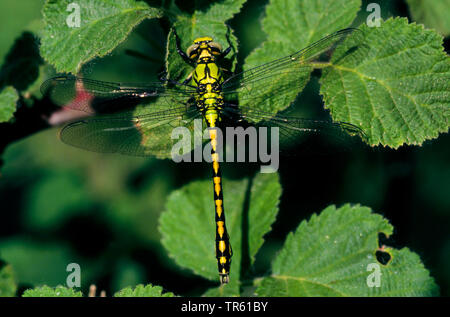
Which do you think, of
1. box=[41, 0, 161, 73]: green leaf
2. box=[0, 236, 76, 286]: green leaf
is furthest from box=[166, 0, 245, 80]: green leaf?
box=[0, 236, 76, 286]: green leaf

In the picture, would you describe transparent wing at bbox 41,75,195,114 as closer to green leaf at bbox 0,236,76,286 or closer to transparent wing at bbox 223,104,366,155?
transparent wing at bbox 223,104,366,155

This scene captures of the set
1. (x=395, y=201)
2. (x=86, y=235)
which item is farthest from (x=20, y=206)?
(x=395, y=201)

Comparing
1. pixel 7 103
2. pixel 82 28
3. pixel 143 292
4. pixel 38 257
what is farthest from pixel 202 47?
pixel 38 257

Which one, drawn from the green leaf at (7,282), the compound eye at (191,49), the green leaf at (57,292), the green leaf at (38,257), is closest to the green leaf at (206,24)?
the compound eye at (191,49)

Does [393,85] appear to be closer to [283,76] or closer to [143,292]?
[283,76]
